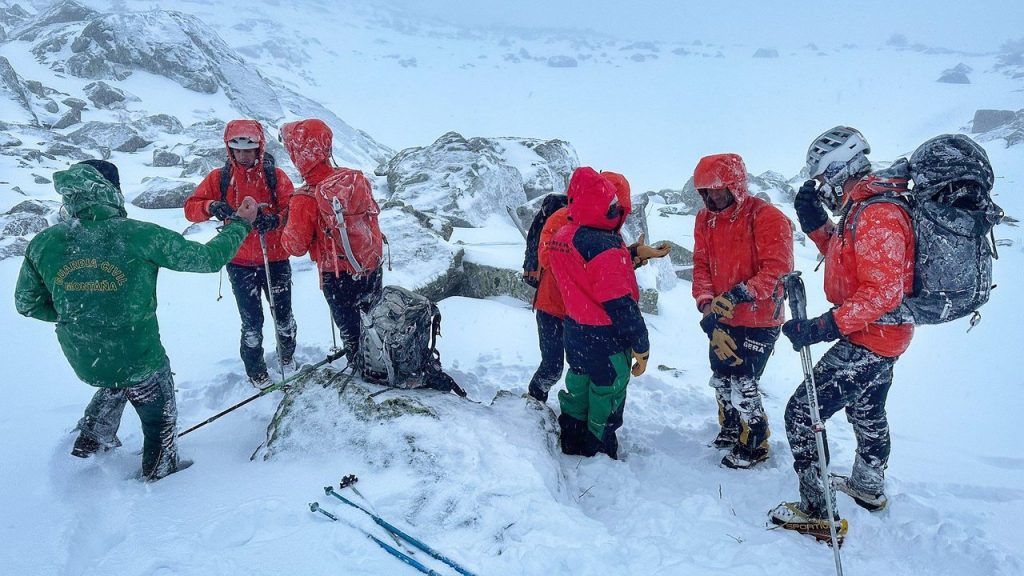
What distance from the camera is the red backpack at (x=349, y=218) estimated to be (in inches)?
159

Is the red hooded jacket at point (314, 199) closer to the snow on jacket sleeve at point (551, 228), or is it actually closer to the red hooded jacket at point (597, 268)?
the snow on jacket sleeve at point (551, 228)

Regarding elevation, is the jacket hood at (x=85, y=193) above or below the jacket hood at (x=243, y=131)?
below

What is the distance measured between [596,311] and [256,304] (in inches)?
125

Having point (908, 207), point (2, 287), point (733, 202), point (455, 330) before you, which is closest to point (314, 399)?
point (455, 330)

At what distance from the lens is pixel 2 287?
262 inches

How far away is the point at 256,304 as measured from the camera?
4633 mm

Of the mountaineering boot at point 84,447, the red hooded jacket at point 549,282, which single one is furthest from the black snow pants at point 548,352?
the mountaineering boot at point 84,447

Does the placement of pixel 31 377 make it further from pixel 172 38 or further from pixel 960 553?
pixel 172 38

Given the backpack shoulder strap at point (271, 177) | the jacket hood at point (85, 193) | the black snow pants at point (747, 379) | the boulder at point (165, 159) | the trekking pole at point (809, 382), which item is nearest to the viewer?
the jacket hood at point (85, 193)

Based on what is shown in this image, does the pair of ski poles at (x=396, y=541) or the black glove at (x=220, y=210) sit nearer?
the pair of ski poles at (x=396, y=541)

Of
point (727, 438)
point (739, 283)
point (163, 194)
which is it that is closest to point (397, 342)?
point (739, 283)

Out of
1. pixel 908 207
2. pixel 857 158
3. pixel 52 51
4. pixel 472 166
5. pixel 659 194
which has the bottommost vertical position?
pixel 659 194

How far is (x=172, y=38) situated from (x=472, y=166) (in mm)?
27702

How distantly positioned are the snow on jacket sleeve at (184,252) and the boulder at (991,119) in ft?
143
